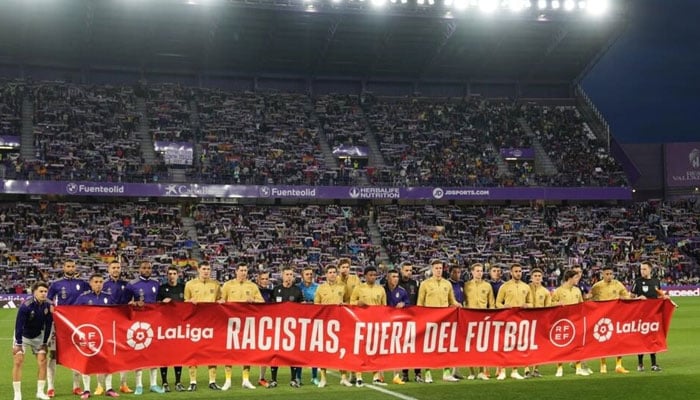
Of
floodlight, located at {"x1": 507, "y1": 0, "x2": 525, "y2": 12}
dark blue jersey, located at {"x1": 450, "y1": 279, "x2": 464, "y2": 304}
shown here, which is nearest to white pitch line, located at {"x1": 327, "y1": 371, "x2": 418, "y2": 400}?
dark blue jersey, located at {"x1": 450, "y1": 279, "x2": 464, "y2": 304}

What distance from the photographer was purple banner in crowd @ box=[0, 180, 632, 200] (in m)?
39.8

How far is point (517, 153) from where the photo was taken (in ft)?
166

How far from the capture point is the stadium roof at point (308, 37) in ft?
138

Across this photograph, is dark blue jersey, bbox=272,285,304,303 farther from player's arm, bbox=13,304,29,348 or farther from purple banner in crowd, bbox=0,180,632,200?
purple banner in crowd, bbox=0,180,632,200

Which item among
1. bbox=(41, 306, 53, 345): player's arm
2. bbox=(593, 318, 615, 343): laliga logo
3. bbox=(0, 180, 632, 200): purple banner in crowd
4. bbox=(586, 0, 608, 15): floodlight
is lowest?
bbox=(593, 318, 615, 343): laliga logo

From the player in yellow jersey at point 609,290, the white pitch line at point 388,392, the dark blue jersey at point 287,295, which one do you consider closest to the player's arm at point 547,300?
the player in yellow jersey at point 609,290

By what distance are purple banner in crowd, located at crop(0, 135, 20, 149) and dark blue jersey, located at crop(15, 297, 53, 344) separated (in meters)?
33.5

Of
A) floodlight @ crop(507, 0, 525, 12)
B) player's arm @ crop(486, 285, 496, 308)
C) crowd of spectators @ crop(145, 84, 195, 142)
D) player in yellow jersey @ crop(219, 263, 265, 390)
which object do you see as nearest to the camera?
player in yellow jersey @ crop(219, 263, 265, 390)

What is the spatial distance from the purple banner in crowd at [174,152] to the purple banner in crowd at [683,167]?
116ft

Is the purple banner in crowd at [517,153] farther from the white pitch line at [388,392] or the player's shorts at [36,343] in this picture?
the player's shorts at [36,343]

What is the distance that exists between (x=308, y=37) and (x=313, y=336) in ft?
117

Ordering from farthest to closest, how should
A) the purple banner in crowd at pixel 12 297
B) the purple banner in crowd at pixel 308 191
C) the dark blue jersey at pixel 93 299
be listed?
the purple banner in crowd at pixel 308 191, the purple banner in crowd at pixel 12 297, the dark blue jersey at pixel 93 299

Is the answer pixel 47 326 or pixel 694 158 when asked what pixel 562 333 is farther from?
pixel 694 158

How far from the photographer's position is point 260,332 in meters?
12.9
